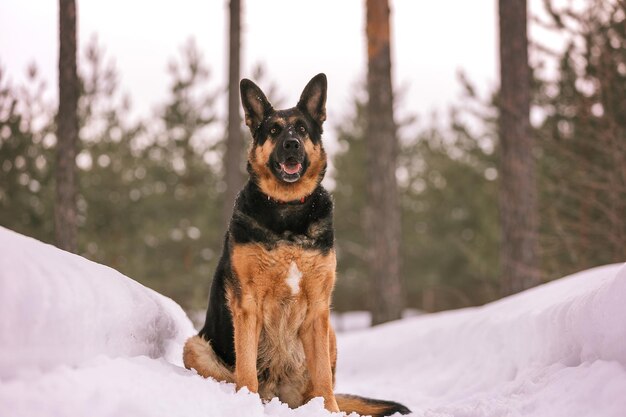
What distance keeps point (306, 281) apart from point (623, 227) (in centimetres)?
672

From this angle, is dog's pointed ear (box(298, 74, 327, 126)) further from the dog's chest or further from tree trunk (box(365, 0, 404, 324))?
tree trunk (box(365, 0, 404, 324))

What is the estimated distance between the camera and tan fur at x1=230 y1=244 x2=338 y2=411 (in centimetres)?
456

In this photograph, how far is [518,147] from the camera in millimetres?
9891

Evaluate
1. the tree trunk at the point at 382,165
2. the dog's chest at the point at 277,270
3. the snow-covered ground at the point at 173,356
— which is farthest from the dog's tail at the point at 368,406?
the tree trunk at the point at 382,165

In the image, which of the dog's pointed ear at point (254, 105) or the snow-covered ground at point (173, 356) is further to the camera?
the dog's pointed ear at point (254, 105)

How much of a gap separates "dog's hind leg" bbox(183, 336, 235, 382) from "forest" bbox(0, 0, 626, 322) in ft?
11.4

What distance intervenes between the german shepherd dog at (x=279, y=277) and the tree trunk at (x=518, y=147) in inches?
216

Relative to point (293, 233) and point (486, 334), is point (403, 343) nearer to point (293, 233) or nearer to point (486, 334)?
point (486, 334)

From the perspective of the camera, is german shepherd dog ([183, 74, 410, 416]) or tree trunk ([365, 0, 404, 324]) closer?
german shepherd dog ([183, 74, 410, 416])

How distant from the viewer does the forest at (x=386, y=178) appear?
9820mm

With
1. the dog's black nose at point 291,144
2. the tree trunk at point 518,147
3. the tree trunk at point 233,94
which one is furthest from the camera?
the tree trunk at point 233,94

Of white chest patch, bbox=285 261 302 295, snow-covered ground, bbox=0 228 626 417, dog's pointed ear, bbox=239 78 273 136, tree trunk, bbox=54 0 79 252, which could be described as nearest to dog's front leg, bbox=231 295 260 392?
snow-covered ground, bbox=0 228 626 417

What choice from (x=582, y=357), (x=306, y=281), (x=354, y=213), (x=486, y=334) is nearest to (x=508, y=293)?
(x=486, y=334)

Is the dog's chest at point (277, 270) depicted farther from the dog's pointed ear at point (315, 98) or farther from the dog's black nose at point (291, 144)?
the dog's pointed ear at point (315, 98)
